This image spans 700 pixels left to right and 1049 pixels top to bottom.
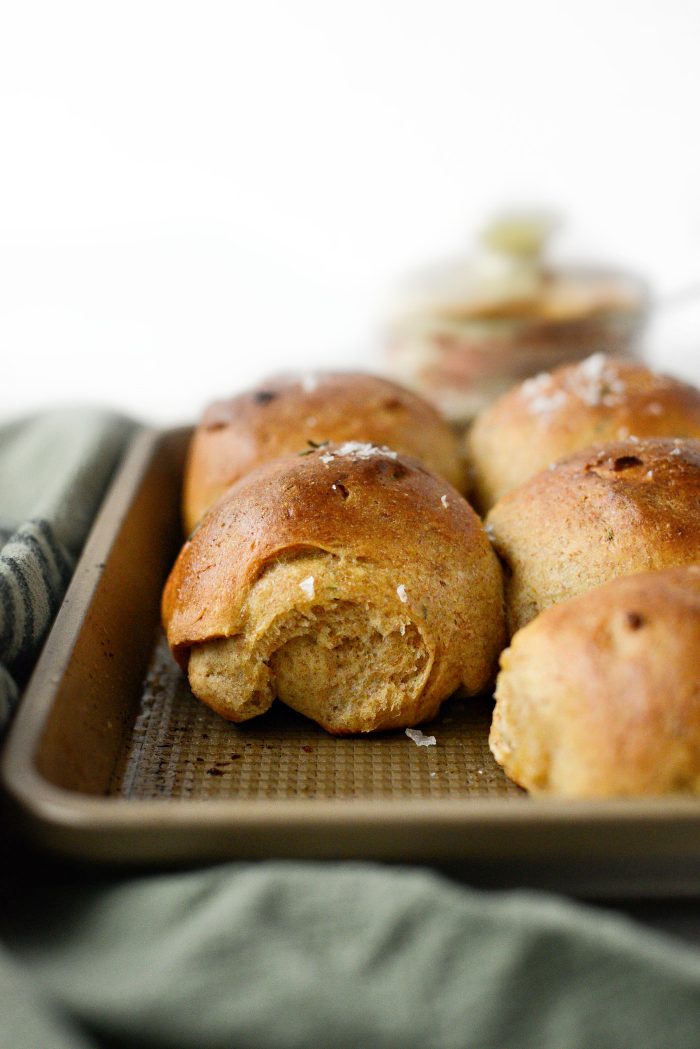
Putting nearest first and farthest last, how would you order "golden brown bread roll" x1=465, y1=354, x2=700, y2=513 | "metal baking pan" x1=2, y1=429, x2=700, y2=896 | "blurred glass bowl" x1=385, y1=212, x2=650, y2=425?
"metal baking pan" x1=2, y1=429, x2=700, y2=896 < "golden brown bread roll" x1=465, y1=354, x2=700, y2=513 < "blurred glass bowl" x1=385, y1=212, x2=650, y2=425

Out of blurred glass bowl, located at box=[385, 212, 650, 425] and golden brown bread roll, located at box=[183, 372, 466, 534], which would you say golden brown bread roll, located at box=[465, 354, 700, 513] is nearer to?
golden brown bread roll, located at box=[183, 372, 466, 534]

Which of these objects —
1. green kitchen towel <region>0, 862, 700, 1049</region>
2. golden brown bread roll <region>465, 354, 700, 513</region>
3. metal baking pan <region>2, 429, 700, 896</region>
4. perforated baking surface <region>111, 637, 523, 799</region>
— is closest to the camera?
green kitchen towel <region>0, 862, 700, 1049</region>

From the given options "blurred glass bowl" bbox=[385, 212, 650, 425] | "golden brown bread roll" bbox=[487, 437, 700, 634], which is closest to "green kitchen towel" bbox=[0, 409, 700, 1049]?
"golden brown bread roll" bbox=[487, 437, 700, 634]

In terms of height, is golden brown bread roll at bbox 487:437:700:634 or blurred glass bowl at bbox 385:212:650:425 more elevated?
golden brown bread roll at bbox 487:437:700:634

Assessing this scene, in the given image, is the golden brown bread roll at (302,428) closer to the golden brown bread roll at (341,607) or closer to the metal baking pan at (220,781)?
the metal baking pan at (220,781)

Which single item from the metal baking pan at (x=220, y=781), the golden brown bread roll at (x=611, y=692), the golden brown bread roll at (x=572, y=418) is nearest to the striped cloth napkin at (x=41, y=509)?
the metal baking pan at (x=220, y=781)

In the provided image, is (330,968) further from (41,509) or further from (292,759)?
(41,509)

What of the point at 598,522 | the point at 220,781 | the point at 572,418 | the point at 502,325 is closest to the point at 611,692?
the point at 598,522

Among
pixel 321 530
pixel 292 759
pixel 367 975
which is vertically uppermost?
pixel 321 530
